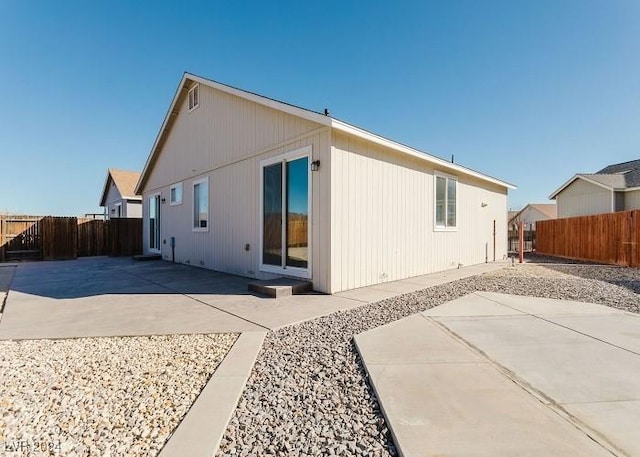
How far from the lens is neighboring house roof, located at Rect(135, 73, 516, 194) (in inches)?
220

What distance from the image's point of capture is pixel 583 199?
18125 mm

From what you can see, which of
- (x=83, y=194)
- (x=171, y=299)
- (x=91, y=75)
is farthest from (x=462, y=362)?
(x=83, y=194)

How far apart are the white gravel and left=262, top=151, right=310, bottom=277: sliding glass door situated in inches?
118

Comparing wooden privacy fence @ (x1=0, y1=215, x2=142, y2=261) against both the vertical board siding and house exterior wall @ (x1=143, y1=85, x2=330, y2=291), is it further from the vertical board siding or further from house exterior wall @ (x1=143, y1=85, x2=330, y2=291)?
house exterior wall @ (x1=143, y1=85, x2=330, y2=291)

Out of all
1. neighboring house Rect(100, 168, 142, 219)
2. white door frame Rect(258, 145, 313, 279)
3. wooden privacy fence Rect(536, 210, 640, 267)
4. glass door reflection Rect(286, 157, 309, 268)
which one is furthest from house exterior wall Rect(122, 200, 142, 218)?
wooden privacy fence Rect(536, 210, 640, 267)

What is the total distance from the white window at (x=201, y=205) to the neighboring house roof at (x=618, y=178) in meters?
19.1

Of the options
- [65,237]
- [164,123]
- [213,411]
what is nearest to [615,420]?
[213,411]

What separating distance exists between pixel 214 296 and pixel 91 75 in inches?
437

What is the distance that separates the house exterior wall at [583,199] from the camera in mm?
16545

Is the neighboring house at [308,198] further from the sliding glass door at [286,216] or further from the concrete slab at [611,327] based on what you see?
the concrete slab at [611,327]

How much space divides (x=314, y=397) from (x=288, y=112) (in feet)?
17.5

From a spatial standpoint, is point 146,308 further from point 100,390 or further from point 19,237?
point 19,237

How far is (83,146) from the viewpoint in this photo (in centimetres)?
1739

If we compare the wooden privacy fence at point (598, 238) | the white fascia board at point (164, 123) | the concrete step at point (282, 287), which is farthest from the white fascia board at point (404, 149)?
the white fascia board at point (164, 123)
